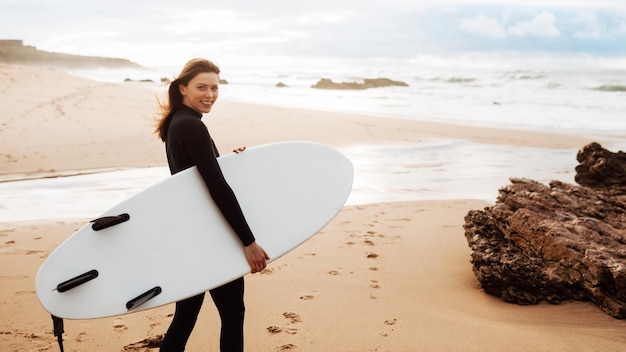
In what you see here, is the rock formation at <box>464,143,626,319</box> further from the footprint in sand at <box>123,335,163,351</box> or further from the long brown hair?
the long brown hair

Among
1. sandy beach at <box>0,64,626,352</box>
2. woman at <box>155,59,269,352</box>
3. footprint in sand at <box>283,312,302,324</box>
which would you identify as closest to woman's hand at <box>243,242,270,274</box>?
woman at <box>155,59,269,352</box>

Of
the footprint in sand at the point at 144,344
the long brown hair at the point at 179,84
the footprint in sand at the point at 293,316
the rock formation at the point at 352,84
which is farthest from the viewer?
the rock formation at the point at 352,84

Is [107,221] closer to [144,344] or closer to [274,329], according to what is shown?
[144,344]

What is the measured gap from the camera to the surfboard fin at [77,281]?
1.87m

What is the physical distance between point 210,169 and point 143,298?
59 centimetres

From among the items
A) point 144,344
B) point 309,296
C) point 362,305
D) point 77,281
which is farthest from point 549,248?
point 77,281

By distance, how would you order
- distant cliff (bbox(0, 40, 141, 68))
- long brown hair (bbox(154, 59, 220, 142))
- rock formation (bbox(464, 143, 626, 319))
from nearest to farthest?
long brown hair (bbox(154, 59, 220, 142)), rock formation (bbox(464, 143, 626, 319)), distant cliff (bbox(0, 40, 141, 68))

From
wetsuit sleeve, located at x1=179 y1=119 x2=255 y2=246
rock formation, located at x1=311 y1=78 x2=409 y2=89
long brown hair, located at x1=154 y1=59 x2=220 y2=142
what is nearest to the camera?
wetsuit sleeve, located at x1=179 y1=119 x2=255 y2=246

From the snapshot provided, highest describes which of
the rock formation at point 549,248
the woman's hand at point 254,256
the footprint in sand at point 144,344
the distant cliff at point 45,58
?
the distant cliff at point 45,58

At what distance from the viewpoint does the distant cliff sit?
4040 inches

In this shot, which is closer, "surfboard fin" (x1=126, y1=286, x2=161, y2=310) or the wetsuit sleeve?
the wetsuit sleeve

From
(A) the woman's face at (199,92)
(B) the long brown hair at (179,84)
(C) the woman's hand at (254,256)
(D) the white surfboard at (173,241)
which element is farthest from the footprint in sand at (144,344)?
(A) the woman's face at (199,92)

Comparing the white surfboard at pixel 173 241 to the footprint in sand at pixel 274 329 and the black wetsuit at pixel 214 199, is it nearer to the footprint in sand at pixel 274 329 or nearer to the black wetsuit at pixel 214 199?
the black wetsuit at pixel 214 199

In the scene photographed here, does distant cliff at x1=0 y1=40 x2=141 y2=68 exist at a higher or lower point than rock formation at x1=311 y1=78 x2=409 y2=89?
higher
